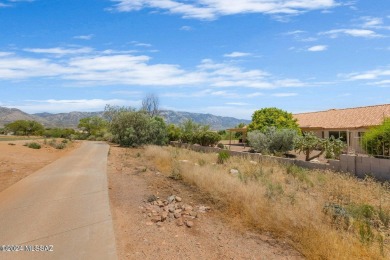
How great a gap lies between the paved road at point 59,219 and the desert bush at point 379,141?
15.4 meters

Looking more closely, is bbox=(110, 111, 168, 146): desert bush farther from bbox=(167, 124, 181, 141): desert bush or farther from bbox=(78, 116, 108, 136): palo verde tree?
bbox=(78, 116, 108, 136): palo verde tree

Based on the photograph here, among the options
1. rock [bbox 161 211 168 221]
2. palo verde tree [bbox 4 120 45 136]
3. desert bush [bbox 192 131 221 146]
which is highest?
palo verde tree [bbox 4 120 45 136]

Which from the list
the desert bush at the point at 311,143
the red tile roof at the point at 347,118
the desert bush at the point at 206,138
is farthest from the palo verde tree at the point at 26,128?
the desert bush at the point at 311,143

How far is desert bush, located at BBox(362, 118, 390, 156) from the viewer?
749 inches

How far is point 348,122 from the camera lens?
35531 mm

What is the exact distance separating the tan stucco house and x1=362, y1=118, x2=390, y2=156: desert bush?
8.51 meters

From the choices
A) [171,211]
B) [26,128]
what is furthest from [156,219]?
[26,128]

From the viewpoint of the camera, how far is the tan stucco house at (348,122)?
105 ft

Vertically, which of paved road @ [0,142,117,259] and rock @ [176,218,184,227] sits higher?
paved road @ [0,142,117,259]

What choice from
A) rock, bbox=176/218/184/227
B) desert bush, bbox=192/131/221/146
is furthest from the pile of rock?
desert bush, bbox=192/131/221/146

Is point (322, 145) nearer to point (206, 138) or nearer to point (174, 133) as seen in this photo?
point (206, 138)

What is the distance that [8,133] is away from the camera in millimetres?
86312

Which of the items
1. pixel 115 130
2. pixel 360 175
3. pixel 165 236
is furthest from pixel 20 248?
pixel 115 130

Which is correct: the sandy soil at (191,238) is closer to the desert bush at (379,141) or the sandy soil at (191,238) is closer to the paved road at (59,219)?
the paved road at (59,219)
